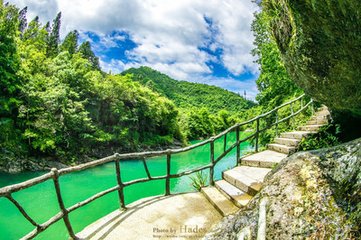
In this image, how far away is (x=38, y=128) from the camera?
18.2 metres

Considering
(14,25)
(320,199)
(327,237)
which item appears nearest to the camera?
(327,237)

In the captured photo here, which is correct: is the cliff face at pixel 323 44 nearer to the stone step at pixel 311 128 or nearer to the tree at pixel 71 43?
the stone step at pixel 311 128

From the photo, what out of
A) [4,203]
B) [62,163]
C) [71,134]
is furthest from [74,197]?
[71,134]

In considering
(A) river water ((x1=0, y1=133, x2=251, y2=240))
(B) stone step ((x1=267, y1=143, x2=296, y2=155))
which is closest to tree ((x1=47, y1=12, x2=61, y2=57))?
(A) river water ((x1=0, y1=133, x2=251, y2=240))

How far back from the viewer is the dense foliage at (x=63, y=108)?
1720cm

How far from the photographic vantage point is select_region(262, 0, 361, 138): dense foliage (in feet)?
8.20

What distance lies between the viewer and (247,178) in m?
5.21

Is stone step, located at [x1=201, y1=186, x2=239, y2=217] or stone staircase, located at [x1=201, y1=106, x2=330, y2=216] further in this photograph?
stone staircase, located at [x1=201, y1=106, x2=330, y2=216]

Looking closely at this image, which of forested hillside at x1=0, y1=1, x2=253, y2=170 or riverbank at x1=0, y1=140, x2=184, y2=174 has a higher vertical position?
forested hillside at x1=0, y1=1, x2=253, y2=170

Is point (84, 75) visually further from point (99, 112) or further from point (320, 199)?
point (320, 199)

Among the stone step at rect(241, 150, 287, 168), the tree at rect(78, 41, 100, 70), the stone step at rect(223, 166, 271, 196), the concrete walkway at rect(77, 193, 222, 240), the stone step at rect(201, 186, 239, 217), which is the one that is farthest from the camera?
the tree at rect(78, 41, 100, 70)

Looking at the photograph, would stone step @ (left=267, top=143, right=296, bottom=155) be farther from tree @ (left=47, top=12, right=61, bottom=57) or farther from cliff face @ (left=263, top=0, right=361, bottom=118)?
tree @ (left=47, top=12, right=61, bottom=57)

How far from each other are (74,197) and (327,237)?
12042mm

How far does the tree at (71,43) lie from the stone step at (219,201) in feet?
136
